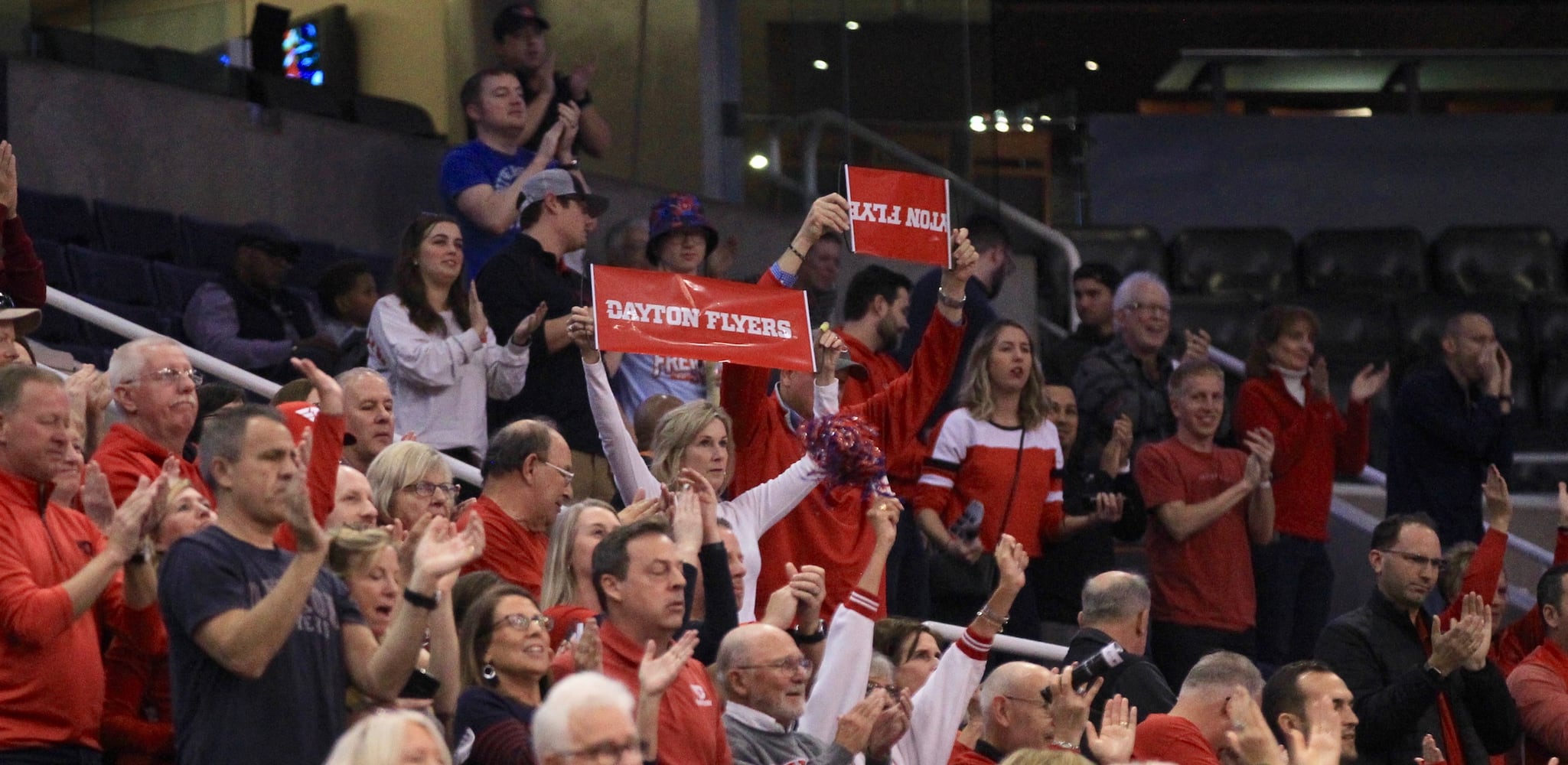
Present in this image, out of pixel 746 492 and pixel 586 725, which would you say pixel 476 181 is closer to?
pixel 746 492

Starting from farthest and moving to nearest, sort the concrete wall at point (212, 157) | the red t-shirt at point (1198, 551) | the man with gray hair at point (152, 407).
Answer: the concrete wall at point (212, 157) → the red t-shirt at point (1198, 551) → the man with gray hair at point (152, 407)

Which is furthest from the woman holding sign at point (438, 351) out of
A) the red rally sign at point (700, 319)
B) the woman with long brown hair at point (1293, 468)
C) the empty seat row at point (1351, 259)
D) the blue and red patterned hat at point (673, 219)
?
the empty seat row at point (1351, 259)

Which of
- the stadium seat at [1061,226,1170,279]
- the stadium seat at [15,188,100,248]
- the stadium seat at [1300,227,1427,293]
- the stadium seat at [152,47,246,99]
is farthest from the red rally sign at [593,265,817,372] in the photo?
the stadium seat at [1300,227,1427,293]

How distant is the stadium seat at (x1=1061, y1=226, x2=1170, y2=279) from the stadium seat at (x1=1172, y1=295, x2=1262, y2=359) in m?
0.51

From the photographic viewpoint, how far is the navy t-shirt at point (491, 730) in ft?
14.3

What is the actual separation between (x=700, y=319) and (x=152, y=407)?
164 cm

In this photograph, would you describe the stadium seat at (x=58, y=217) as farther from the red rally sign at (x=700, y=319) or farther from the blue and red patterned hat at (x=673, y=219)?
the red rally sign at (x=700, y=319)

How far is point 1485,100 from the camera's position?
1457 centimetres

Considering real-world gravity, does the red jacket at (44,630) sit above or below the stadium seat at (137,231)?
below

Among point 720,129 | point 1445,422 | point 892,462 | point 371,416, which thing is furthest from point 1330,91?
point 371,416

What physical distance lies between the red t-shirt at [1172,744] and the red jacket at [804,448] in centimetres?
87


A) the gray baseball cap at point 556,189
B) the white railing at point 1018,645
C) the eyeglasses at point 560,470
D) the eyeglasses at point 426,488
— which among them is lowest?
the white railing at point 1018,645

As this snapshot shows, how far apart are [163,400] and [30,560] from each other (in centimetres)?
69

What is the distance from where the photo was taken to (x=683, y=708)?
182 inches
